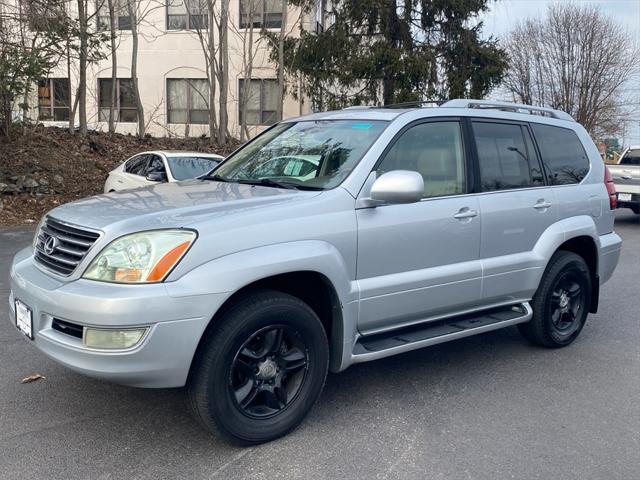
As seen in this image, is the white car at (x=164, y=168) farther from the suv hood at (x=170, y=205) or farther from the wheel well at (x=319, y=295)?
the wheel well at (x=319, y=295)

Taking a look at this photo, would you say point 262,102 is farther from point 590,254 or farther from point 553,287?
point 553,287

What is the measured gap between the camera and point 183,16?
23938 mm

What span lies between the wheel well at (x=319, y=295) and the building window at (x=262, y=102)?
67.5 feet

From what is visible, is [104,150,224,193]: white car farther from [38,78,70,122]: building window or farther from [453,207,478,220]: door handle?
[38,78,70,122]: building window

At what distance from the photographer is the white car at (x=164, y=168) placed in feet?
35.0

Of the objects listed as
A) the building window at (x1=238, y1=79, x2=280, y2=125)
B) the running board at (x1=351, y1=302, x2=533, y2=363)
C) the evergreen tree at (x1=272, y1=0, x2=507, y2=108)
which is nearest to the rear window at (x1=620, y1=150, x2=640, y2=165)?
the evergreen tree at (x1=272, y1=0, x2=507, y2=108)

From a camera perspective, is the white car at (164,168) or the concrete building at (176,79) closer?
the white car at (164,168)

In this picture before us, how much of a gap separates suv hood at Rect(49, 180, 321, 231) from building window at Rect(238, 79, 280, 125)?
797 inches

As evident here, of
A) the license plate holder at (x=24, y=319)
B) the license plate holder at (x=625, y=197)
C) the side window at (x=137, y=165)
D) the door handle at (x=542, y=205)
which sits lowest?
the license plate holder at (x=24, y=319)

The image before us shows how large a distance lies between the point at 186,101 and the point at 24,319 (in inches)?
889

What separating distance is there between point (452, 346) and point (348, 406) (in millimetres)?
1596

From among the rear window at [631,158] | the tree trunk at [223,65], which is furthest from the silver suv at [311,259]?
the tree trunk at [223,65]

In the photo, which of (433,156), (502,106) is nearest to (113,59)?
(502,106)

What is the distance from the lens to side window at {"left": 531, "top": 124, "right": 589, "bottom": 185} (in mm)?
5160
